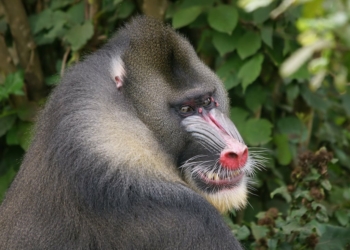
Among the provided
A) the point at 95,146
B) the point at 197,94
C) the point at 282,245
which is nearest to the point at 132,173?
the point at 95,146

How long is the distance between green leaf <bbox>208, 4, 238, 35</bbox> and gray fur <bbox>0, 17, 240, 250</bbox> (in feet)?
4.50

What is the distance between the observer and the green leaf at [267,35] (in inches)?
210

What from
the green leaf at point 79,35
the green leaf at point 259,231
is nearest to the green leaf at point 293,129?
the green leaf at point 259,231

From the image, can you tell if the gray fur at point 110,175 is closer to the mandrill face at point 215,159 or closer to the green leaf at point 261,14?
the mandrill face at point 215,159

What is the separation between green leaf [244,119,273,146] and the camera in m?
5.29

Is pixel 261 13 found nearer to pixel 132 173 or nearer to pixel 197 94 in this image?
pixel 197 94

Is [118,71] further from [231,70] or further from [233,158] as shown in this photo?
[231,70]

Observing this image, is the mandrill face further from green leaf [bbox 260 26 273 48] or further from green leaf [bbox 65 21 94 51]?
green leaf [bbox 65 21 94 51]

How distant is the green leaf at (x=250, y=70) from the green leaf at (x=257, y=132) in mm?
301

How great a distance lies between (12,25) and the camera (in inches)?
237

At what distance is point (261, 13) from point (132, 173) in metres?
2.23

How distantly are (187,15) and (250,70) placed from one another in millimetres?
584

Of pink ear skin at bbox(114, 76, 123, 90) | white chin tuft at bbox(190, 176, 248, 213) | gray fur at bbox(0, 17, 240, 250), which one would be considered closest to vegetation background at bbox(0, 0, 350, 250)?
white chin tuft at bbox(190, 176, 248, 213)

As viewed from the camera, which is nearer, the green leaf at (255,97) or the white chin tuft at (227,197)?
the white chin tuft at (227,197)
